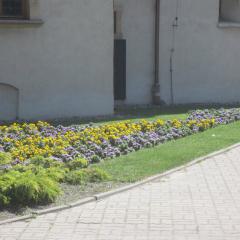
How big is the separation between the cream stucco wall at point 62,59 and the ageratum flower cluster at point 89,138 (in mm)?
1888

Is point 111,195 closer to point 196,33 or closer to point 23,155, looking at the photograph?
point 23,155

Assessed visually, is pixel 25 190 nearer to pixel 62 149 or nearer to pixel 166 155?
pixel 62 149

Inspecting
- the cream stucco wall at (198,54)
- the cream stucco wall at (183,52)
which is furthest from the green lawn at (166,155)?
the cream stucco wall at (198,54)

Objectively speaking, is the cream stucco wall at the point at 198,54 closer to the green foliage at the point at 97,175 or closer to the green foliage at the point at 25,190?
the green foliage at the point at 97,175

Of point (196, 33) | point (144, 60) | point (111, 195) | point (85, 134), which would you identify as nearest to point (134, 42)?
point (144, 60)

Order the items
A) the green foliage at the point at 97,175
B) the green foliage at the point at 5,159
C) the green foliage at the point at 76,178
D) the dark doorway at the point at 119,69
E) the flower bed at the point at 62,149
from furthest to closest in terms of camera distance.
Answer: the dark doorway at the point at 119,69
the green foliage at the point at 5,159
the green foliage at the point at 97,175
the green foliage at the point at 76,178
the flower bed at the point at 62,149

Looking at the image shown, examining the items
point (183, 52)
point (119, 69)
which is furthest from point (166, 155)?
point (183, 52)

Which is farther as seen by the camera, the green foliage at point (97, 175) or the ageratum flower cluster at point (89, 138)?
the ageratum flower cluster at point (89, 138)

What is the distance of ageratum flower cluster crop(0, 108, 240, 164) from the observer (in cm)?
1086

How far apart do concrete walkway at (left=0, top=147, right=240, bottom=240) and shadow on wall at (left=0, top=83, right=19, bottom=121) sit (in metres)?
6.55

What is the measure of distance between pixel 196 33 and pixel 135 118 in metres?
5.28

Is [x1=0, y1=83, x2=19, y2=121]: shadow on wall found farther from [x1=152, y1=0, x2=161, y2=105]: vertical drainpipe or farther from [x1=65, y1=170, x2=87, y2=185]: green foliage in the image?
[x1=65, y1=170, x2=87, y2=185]: green foliage

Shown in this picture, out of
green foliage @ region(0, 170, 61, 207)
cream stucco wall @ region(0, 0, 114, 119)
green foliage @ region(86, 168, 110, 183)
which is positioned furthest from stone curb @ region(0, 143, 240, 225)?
cream stucco wall @ region(0, 0, 114, 119)

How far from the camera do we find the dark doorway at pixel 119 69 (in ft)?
61.2
